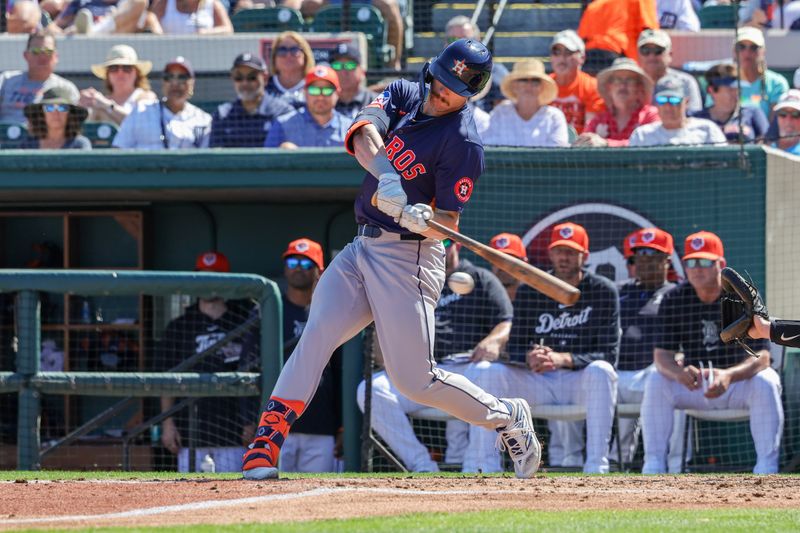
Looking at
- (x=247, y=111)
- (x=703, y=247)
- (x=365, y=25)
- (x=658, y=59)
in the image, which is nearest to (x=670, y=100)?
(x=658, y=59)

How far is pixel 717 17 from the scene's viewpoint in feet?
38.6

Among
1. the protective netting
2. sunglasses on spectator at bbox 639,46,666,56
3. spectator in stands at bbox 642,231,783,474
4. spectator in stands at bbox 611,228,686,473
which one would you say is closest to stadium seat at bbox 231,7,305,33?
sunglasses on spectator at bbox 639,46,666,56

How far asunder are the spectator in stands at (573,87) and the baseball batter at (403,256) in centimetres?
462

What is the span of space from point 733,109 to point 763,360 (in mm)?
2345

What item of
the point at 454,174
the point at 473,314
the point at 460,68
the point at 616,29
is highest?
the point at 616,29

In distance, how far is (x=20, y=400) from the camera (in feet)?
24.3

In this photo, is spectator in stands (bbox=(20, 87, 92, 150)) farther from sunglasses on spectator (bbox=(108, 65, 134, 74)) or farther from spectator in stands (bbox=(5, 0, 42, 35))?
spectator in stands (bbox=(5, 0, 42, 35))

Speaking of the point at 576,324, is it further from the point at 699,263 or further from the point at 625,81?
the point at 625,81

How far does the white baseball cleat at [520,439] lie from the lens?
574cm

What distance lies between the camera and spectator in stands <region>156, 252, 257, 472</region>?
8.31 meters

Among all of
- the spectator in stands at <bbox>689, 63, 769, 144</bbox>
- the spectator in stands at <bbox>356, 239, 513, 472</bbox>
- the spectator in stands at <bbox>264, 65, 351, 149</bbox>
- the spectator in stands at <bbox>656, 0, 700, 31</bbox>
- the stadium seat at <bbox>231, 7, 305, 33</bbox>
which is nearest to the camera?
the spectator in stands at <bbox>356, 239, 513, 472</bbox>

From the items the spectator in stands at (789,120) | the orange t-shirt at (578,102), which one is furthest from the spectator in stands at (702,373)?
the orange t-shirt at (578,102)

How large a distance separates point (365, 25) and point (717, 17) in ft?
9.94

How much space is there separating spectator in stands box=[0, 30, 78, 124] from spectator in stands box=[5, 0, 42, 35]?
1124mm
